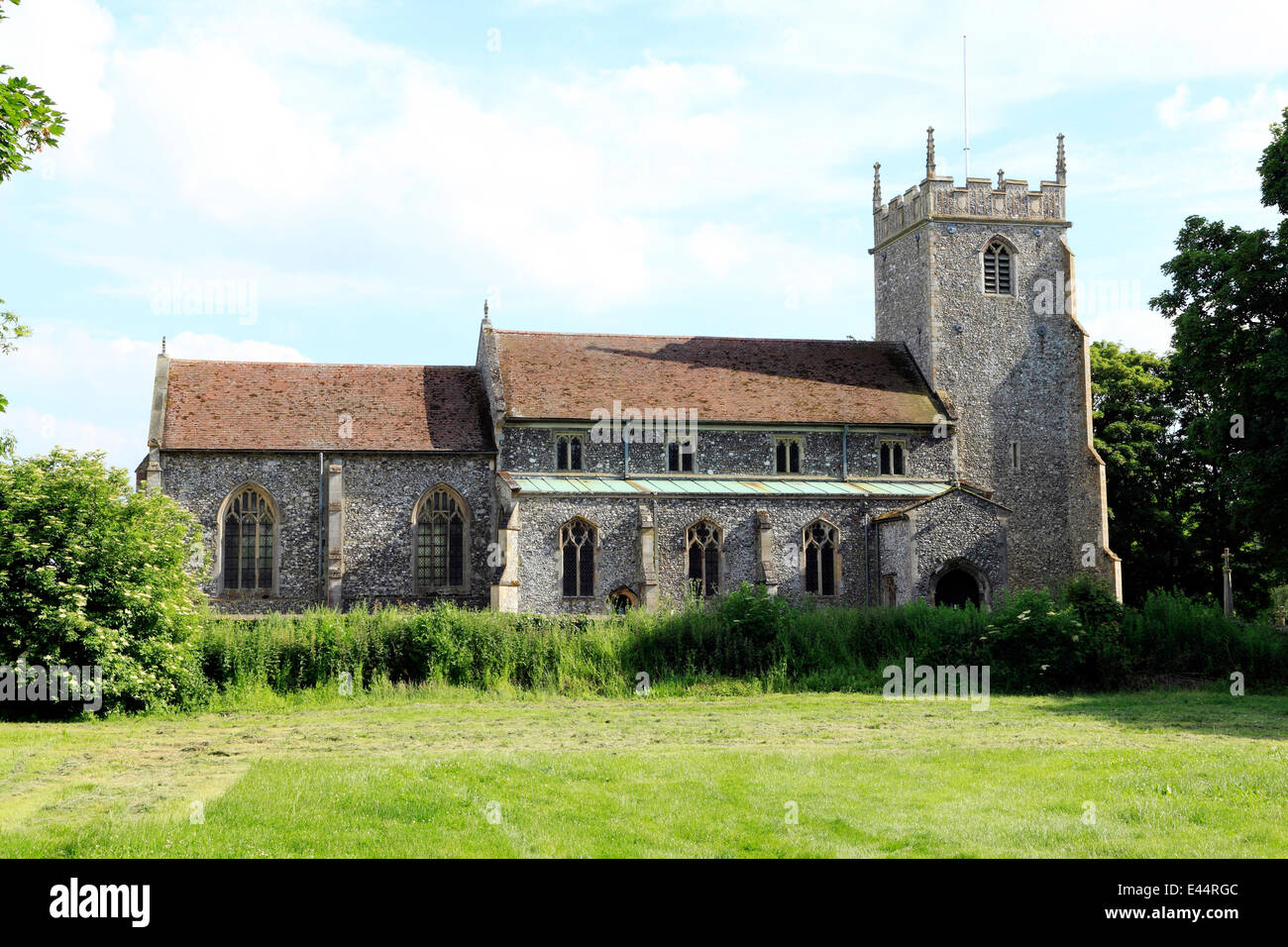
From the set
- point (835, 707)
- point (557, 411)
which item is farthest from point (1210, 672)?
point (557, 411)

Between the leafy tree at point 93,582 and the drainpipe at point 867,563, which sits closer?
the leafy tree at point 93,582

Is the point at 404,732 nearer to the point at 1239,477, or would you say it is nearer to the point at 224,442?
the point at 224,442

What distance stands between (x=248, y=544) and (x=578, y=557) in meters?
9.51

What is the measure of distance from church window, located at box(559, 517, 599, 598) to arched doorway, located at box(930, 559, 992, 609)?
9.35 metres

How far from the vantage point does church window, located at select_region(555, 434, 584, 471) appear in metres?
35.1

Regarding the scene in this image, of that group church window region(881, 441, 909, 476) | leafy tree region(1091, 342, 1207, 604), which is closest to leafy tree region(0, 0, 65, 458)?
church window region(881, 441, 909, 476)

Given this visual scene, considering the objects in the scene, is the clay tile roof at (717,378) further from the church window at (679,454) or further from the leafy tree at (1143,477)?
the leafy tree at (1143,477)

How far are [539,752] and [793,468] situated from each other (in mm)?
22964

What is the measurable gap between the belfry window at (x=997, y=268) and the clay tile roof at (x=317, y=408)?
17616 millimetres

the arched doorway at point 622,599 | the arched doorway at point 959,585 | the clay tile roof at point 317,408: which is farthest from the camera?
the clay tile roof at point 317,408

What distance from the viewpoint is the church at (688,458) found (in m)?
32.5

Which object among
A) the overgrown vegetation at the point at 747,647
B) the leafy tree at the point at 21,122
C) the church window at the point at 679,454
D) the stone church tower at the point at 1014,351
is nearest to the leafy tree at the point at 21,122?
the leafy tree at the point at 21,122

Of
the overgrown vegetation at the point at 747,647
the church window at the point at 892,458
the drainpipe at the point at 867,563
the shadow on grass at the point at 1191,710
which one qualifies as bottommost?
the shadow on grass at the point at 1191,710

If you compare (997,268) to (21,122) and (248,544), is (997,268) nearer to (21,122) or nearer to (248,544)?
(248,544)
